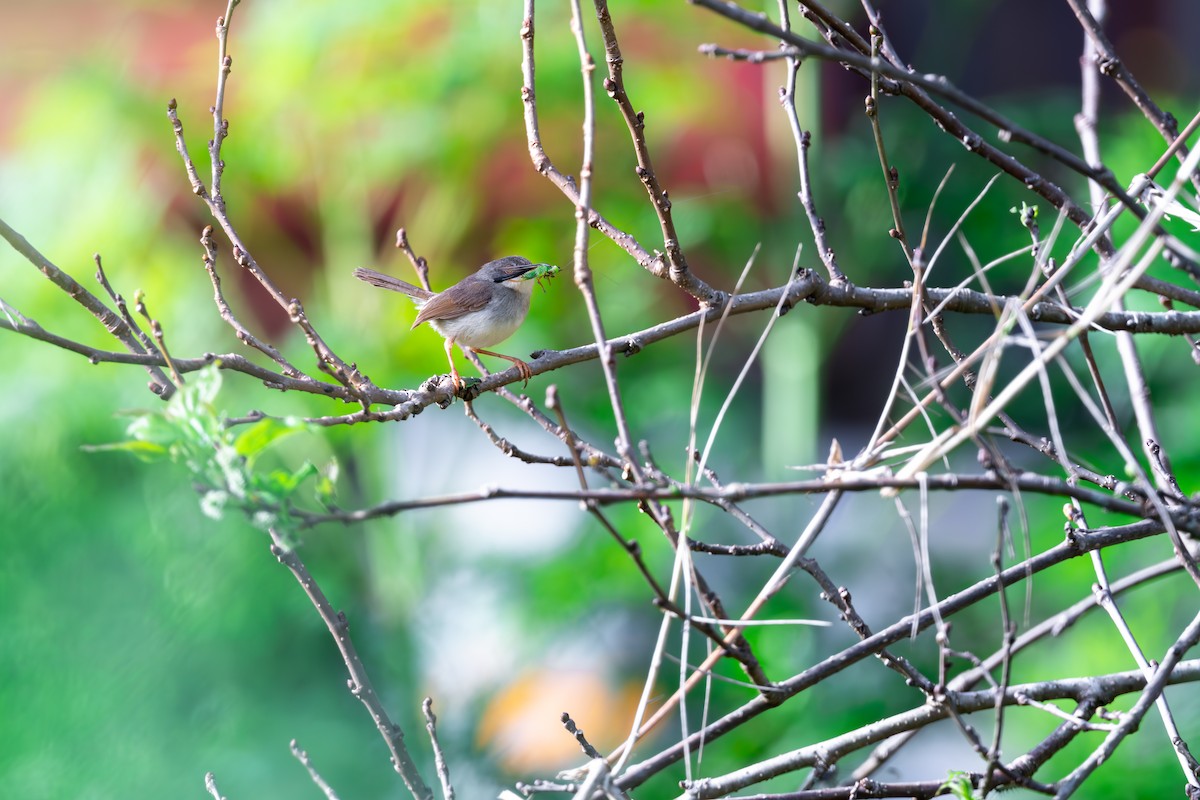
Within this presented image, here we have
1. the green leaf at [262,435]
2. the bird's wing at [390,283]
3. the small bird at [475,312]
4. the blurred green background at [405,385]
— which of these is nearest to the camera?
the green leaf at [262,435]

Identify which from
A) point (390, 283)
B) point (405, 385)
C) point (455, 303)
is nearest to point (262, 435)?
point (455, 303)

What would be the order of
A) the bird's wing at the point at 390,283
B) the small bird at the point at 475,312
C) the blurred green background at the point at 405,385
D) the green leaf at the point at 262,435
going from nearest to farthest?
the green leaf at the point at 262,435, the small bird at the point at 475,312, the bird's wing at the point at 390,283, the blurred green background at the point at 405,385

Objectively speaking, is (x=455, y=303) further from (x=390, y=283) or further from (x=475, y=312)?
(x=390, y=283)

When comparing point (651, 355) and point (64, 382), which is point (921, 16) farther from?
point (64, 382)

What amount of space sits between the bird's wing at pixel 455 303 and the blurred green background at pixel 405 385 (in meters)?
1.05

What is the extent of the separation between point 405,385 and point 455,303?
177 centimetres

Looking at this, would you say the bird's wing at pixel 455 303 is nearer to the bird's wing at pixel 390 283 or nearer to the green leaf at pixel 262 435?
the bird's wing at pixel 390 283

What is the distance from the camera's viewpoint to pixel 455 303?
292cm

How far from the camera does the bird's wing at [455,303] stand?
2920 mm

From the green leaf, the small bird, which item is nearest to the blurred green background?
the small bird

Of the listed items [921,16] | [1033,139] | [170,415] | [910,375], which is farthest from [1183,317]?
[921,16]

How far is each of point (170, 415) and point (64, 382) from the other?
3627 mm

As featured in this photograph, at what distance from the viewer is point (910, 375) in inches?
227

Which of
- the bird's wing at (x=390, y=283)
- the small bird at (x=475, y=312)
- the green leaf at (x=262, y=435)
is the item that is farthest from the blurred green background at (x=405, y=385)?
the green leaf at (x=262, y=435)
